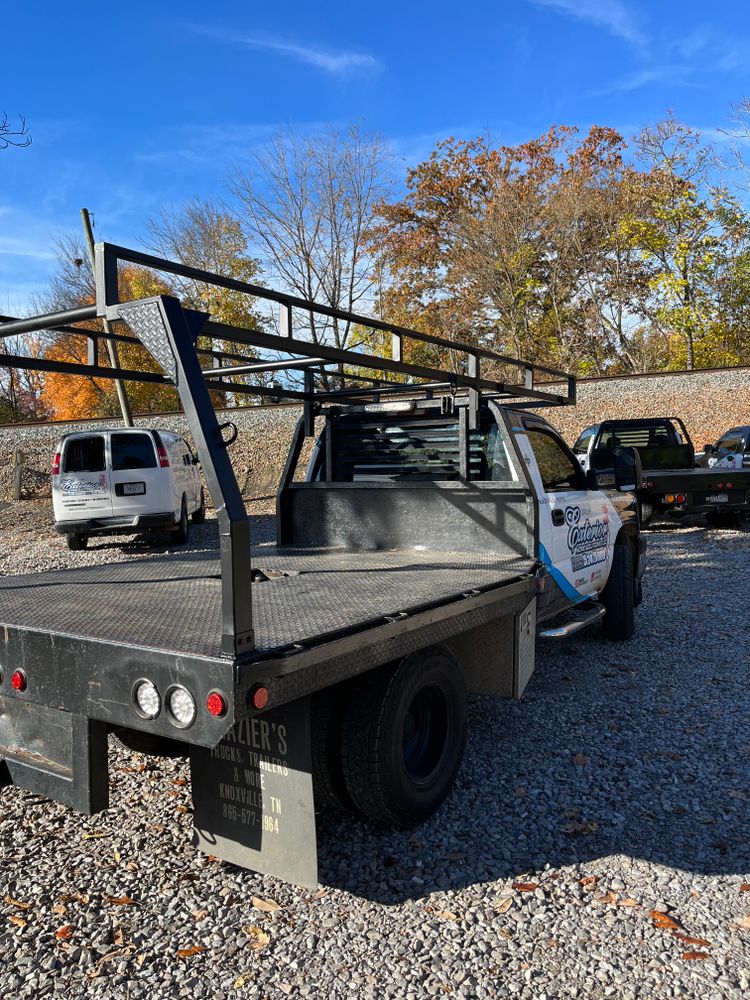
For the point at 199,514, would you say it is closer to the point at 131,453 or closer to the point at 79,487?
the point at 131,453

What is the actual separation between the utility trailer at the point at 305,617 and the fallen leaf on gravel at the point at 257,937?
0.21 m

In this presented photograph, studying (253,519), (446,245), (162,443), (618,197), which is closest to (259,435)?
(253,519)

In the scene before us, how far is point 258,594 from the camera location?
3.52m

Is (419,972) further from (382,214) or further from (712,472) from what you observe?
(382,214)

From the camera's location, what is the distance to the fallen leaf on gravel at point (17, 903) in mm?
2805

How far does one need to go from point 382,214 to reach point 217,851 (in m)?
30.4

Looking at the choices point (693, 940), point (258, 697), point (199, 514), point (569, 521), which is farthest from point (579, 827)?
point (199, 514)

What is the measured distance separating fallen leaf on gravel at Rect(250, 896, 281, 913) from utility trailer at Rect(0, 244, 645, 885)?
0.14 m

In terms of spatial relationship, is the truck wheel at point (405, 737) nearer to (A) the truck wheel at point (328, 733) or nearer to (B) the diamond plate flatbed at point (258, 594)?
(A) the truck wheel at point (328, 733)

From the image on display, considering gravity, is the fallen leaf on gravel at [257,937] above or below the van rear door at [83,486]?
below

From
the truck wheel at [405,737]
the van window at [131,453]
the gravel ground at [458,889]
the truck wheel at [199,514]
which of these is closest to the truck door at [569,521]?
the gravel ground at [458,889]

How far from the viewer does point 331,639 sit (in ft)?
8.21

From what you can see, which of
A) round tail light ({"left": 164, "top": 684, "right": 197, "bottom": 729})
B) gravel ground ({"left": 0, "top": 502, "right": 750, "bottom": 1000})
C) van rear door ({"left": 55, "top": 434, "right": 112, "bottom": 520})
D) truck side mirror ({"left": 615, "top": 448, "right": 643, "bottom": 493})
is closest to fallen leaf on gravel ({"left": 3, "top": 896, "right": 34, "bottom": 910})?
gravel ground ({"left": 0, "top": 502, "right": 750, "bottom": 1000})

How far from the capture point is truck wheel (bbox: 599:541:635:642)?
19.7 ft
